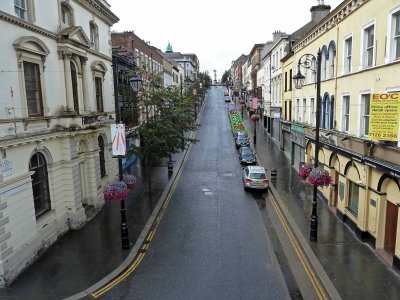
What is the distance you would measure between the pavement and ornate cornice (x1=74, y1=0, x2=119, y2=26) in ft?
38.6

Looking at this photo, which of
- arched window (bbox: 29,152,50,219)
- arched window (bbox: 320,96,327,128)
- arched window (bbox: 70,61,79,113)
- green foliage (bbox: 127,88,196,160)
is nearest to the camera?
arched window (bbox: 29,152,50,219)

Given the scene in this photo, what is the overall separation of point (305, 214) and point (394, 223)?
536 cm

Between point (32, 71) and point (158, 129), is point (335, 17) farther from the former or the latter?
point (32, 71)

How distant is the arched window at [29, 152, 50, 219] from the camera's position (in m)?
13.8

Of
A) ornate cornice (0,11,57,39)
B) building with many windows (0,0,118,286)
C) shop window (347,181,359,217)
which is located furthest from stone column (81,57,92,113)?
shop window (347,181,359,217)

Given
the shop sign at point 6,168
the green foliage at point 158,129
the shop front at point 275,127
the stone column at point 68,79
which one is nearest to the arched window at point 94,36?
the green foliage at point 158,129

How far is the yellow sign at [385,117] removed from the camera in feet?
36.8

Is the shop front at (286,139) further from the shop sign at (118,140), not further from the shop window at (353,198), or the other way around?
the shop sign at (118,140)

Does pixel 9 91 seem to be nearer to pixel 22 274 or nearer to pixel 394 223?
pixel 22 274

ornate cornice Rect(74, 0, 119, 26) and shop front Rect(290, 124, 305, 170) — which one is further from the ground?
ornate cornice Rect(74, 0, 119, 26)

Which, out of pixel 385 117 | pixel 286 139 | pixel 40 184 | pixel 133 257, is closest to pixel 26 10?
pixel 40 184

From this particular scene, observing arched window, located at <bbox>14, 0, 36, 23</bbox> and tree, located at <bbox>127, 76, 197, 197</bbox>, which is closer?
arched window, located at <bbox>14, 0, 36, 23</bbox>

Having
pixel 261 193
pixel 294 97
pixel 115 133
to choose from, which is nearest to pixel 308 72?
pixel 294 97

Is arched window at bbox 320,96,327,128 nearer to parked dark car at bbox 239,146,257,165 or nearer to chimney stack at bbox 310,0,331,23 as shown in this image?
parked dark car at bbox 239,146,257,165
